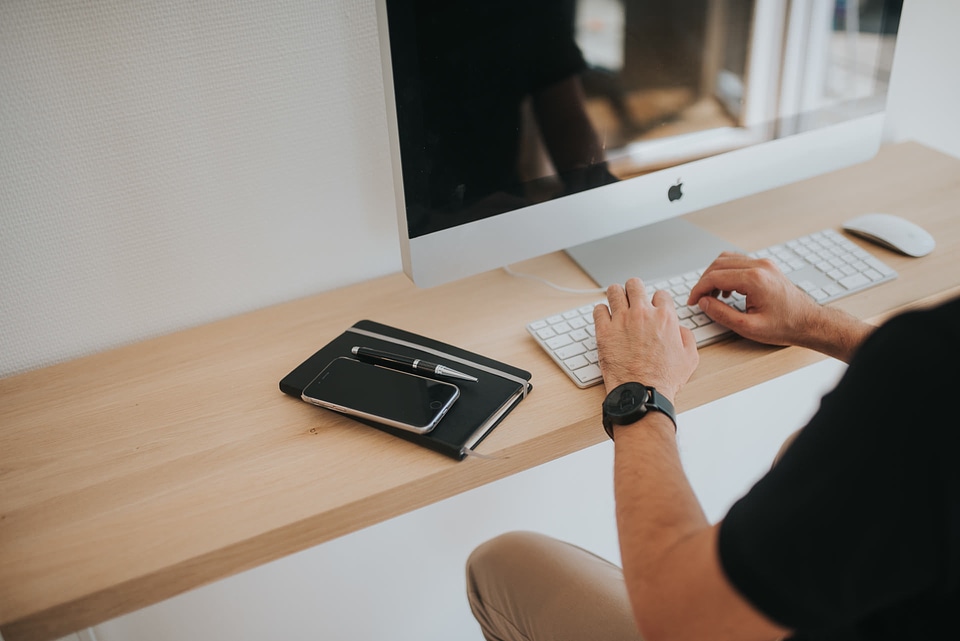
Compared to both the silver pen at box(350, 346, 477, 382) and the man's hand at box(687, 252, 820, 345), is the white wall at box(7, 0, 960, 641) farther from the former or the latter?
the man's hand at box(687, 252, 820, 345)

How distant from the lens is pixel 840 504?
1.62 ft

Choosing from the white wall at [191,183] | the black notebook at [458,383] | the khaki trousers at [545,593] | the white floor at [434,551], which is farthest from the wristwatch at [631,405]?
the white floor at [434,551]

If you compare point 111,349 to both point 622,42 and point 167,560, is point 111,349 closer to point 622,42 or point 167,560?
point 167,560

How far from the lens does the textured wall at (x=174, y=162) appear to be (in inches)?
34.2

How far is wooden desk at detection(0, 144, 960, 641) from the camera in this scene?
27.6 inches

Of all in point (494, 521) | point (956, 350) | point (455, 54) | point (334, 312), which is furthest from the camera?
point (494, 521)

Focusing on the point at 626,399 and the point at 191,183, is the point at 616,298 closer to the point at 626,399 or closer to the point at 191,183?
the point at 626,399

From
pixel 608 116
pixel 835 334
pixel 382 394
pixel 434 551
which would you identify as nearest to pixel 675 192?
pixel 608 116

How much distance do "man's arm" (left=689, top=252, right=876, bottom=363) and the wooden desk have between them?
0.03m

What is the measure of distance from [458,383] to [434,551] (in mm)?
625

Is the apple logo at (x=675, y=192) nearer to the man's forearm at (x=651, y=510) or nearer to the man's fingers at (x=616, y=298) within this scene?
the man's fingers at (x=616, y=298)

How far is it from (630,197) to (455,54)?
33cm

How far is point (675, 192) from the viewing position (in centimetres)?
107

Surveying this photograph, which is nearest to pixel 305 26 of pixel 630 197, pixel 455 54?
pixel 455 54
